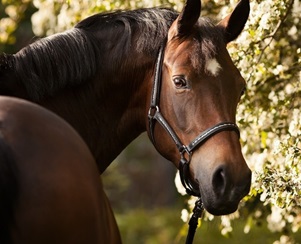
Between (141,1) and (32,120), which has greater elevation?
(32,120)

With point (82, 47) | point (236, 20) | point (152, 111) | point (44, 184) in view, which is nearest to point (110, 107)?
point (152, 111)

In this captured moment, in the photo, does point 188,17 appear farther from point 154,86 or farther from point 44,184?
point 44,184

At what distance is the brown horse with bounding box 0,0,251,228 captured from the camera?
404 cm

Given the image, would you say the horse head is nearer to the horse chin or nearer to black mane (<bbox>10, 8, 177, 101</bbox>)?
the horse chin

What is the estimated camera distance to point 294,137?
564 centimetres

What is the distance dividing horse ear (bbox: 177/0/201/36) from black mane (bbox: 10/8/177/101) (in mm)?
150

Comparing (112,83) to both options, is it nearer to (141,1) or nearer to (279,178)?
(279,178)

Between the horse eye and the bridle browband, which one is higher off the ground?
the horse eye

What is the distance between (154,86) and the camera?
4309 mm

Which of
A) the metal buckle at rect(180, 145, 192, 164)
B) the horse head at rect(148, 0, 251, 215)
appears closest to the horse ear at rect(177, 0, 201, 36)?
the horse head at rect(148, 0, 251, 215)

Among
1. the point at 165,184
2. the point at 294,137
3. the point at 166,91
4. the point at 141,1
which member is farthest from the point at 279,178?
the point at 165,184

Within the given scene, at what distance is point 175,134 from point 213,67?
0.36 m

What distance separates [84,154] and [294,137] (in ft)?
9.56

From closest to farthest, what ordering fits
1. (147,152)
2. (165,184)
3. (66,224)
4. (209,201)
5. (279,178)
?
1. (66,224)
2. (209,201)
3. (279,178)
4. (165,184)
5. (147,152)
